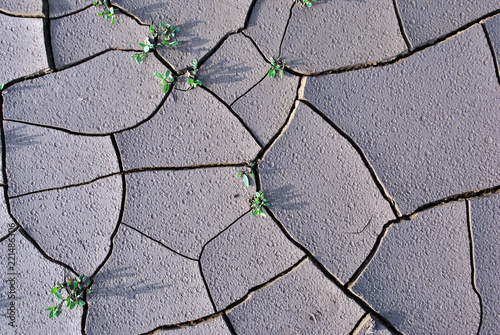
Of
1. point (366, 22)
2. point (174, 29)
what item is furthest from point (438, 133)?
point (174, 29)

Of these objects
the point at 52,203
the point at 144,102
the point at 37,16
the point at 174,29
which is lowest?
the point at 52,203

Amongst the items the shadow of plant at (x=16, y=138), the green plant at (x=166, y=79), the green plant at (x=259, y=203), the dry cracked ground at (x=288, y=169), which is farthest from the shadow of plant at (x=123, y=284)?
the green plant at (x=166, y=79)

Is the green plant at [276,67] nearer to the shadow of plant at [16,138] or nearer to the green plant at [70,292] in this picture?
the shadow of plant at [16,138]

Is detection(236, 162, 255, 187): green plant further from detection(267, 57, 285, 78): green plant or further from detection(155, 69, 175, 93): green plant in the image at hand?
detection(155, 69, 175, 93): green plant

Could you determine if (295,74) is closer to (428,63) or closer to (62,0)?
(428,63)

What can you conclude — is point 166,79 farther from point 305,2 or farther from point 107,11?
point 305,2

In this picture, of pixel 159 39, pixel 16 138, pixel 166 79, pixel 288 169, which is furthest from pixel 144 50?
pixel 288 169
